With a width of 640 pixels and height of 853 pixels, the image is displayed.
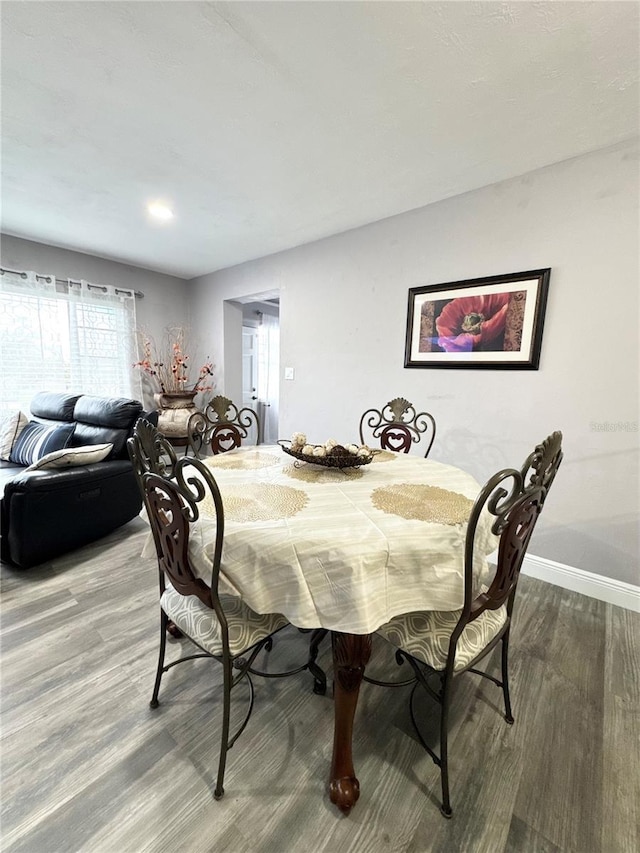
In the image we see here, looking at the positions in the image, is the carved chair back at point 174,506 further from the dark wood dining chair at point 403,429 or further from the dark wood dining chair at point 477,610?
the dark wood dining chair at point 403,429

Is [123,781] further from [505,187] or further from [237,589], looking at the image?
[505,187]

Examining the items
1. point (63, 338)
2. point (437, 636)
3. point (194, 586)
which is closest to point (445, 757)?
point (437, 636)

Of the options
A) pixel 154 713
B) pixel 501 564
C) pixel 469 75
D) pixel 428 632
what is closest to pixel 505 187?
pixel 469 75

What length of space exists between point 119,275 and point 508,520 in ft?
15.5

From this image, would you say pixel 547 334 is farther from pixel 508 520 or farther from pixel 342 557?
pixel 342 557

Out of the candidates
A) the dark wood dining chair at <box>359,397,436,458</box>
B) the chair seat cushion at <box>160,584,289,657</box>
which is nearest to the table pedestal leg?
the chair seat cushion at <box>160,584,289,657</box>

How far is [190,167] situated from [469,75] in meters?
1.57

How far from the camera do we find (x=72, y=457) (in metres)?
2.30

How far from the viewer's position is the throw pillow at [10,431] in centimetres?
296

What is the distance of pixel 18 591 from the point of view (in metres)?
1.96

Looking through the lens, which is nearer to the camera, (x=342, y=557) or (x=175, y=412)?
(x=342, y=557)

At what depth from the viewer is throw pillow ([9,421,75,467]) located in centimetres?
278

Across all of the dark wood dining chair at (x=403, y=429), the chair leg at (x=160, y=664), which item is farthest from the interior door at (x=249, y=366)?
the chair leg at (x=160, y=664)

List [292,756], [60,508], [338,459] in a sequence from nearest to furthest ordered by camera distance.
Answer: [292,756], [338,459], [60,508]
